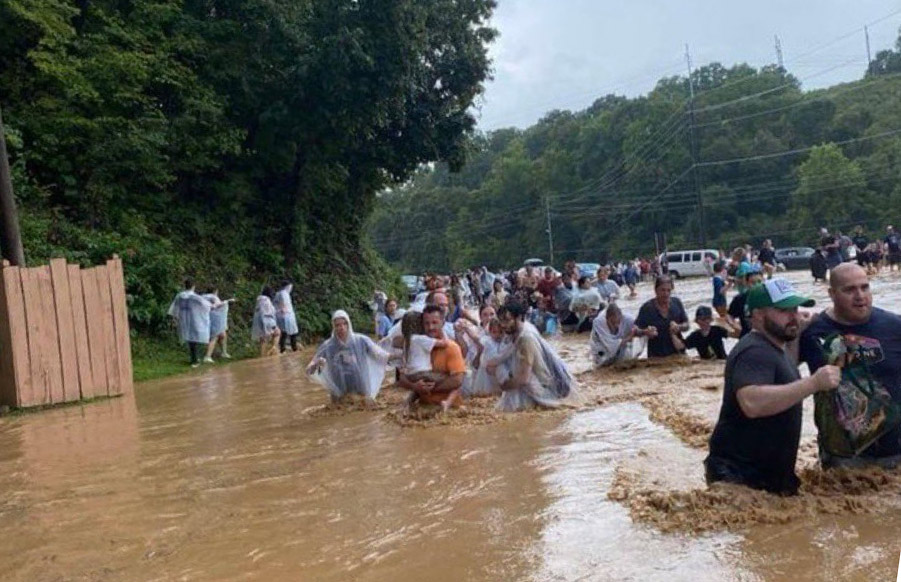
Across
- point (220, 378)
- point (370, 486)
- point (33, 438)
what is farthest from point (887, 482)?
point (220, 378)

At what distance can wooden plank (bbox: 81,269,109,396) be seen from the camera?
46.4 ft

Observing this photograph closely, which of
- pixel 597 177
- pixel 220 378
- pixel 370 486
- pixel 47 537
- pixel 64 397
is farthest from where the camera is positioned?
pixel 597 177

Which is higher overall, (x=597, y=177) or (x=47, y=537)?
(x=597, y=177)

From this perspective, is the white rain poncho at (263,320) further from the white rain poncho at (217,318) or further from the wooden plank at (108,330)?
the wooden plank at (108,330)

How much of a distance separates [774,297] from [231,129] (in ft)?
75.2

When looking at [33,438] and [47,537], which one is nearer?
[47,537]

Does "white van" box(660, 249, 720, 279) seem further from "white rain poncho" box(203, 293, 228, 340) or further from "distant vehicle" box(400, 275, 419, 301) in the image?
"white rain poncho" box(203, 293, 228, 340)

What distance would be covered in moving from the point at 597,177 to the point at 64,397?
82.4 metres

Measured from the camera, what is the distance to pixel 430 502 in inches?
266

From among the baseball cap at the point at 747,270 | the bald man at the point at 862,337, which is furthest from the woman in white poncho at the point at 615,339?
the bald man at the point at 862,337

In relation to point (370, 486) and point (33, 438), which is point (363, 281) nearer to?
point (33, 438)

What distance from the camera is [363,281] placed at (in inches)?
1296

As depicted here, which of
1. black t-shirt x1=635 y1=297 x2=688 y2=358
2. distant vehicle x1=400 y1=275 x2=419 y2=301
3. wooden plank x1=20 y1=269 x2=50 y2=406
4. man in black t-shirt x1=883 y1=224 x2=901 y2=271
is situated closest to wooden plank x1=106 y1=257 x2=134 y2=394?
wooden plank x1=20 y1=269 x2=50 y2=406

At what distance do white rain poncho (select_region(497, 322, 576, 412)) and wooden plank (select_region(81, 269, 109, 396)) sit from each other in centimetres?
678
